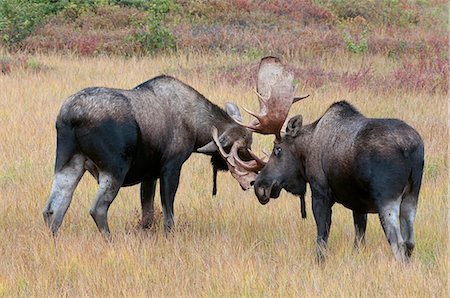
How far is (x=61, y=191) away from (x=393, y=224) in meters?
3.19

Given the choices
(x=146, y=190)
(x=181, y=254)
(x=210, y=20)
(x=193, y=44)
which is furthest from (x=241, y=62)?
(x=181, y=254)

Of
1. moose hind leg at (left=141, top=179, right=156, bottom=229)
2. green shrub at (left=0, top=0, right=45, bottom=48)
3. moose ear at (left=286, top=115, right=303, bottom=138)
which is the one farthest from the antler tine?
green shrub at (left=0, top=0, right=45, bottom=48)

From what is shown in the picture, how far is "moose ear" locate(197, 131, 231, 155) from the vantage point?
378 inches

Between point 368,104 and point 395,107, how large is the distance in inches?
18.2

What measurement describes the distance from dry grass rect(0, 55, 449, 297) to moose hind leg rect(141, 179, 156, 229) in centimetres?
13

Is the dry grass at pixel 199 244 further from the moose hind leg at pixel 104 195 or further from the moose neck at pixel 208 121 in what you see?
the moose neck at pixel 208 121

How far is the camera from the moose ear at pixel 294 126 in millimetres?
8492

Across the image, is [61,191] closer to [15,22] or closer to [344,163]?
[344,163]

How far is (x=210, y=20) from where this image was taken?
2709 centimetres

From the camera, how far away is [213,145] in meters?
9.60

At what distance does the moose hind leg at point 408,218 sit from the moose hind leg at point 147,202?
2777 millimetres

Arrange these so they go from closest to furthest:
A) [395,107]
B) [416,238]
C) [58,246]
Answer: [58,246] < [416,238] < [395,107]

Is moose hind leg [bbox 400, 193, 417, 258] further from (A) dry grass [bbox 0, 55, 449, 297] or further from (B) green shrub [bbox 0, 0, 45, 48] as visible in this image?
(B) green shrub [bbox 0, 0, 45, 48]

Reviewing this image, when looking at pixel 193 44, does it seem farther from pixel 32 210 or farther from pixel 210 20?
pixel 32 210
